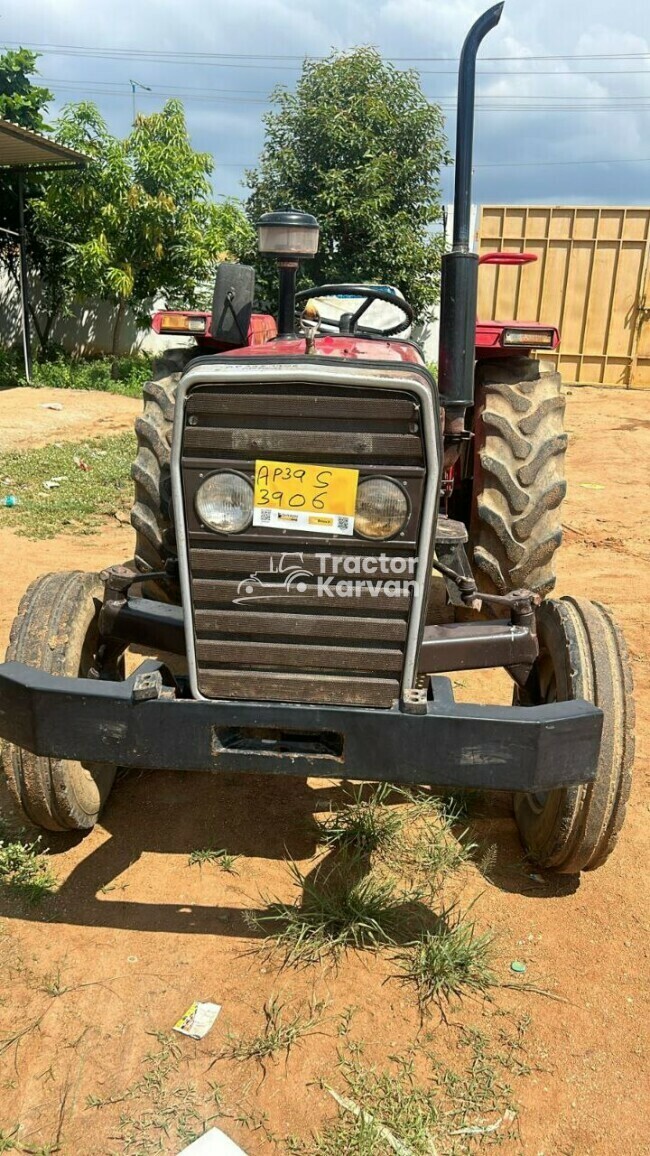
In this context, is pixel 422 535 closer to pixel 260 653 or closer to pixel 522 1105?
pixel 260 653

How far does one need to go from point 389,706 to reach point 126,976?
1.00 m

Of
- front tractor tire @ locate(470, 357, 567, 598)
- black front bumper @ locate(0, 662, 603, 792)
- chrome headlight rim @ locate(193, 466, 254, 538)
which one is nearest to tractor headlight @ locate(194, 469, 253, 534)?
chrome headlight rim @ locate(193, 466, 254, 538)

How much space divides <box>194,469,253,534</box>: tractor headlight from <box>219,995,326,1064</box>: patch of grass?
3.96 feet

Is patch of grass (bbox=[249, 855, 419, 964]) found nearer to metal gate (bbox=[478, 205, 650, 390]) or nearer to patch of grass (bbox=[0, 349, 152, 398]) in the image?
patch of grass (bbox=[0, 349, 152, 398])

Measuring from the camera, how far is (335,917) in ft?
8.41

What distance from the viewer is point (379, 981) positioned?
7.96 feet

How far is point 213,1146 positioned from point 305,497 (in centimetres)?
142

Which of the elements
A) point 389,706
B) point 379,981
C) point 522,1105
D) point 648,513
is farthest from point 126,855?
point 648,513

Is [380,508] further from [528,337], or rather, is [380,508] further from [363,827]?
[528,337]

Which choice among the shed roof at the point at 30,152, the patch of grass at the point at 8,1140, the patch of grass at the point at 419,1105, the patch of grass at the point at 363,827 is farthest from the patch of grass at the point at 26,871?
the shed roof at the point at 30,152

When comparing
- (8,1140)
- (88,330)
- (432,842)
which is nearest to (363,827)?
(432,842)

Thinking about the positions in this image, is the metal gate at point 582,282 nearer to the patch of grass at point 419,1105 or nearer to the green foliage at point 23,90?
the green foliage at point 23,90

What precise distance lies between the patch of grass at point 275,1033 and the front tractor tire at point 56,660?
2.92 feet

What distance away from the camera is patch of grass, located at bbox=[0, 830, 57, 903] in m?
2.69
